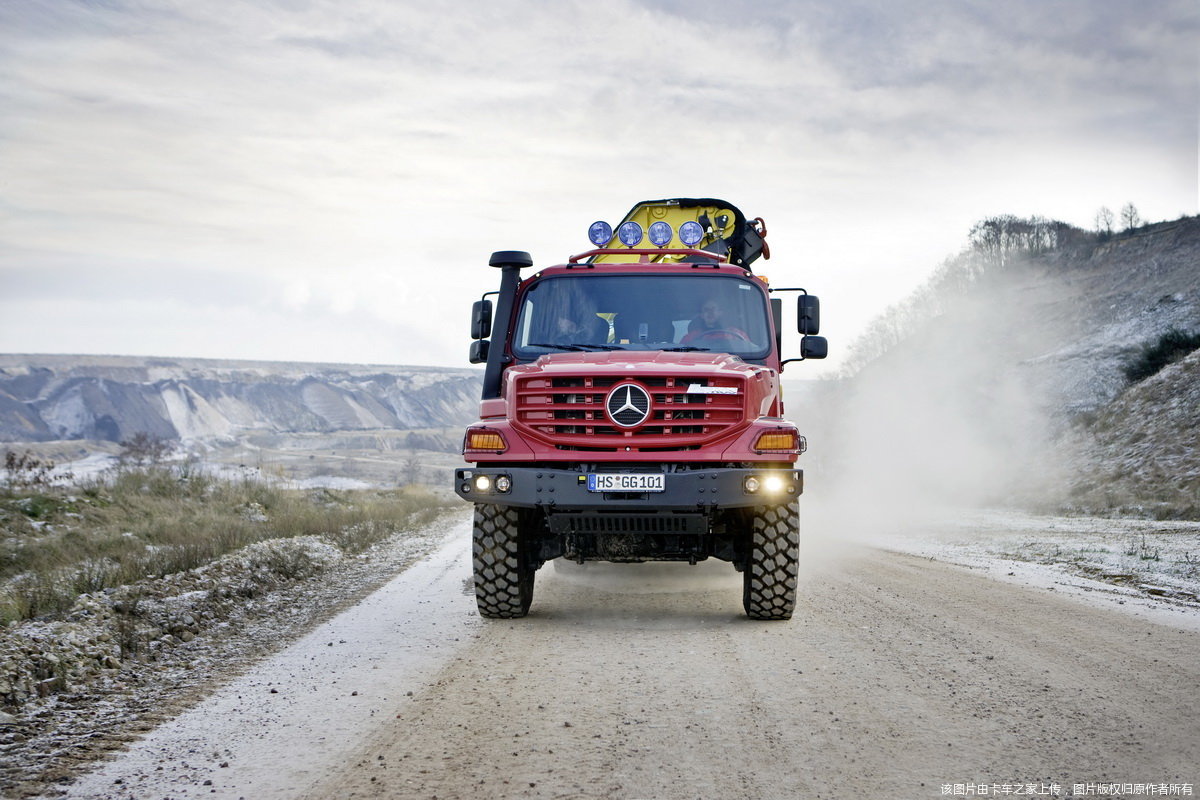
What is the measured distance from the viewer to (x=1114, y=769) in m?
3.86

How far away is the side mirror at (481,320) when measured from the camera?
339 inches

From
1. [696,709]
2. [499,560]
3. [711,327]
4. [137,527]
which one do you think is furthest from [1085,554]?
[137,527]

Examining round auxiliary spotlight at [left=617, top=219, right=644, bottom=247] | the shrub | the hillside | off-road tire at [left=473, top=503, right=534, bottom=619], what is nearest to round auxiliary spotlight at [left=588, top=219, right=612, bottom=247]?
round auxiliary spotlight at [left=617, top=219, right=644, bottom=247]

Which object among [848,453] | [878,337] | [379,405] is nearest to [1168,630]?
[848,453]

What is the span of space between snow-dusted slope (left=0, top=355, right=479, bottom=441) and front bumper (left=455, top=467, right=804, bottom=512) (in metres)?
87.0

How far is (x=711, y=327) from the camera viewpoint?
27.0ft

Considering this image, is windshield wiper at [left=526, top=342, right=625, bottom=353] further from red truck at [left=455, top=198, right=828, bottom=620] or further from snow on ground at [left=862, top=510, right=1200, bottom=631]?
snow on ground at [left=862, top=510, right=1200, bottom=631]

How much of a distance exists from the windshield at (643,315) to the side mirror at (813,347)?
521 millimetres

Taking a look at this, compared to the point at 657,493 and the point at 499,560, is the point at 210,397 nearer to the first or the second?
the point at 499,560

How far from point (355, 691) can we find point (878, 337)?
2414 inches

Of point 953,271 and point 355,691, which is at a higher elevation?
point 953,271

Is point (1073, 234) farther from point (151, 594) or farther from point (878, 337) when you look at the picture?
point (151, 594)

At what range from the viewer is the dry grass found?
9.43 meters

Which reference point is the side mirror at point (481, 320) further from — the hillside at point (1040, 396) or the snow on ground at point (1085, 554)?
the hillside at point (1040, 396)
